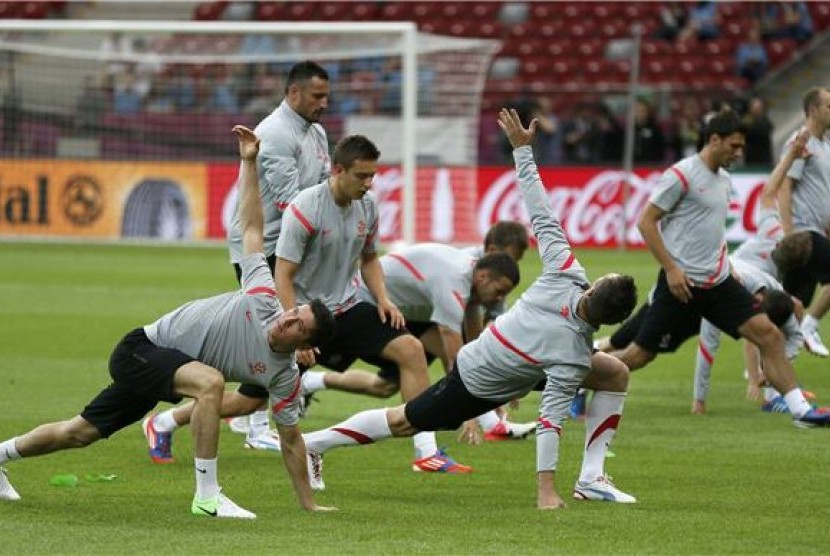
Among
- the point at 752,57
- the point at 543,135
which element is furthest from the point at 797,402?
the point at 752,57

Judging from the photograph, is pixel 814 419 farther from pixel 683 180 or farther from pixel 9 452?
pixel 9 452

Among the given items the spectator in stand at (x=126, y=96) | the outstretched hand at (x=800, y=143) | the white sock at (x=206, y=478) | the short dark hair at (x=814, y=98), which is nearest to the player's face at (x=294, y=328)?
the white sock at (x=206, y=478)

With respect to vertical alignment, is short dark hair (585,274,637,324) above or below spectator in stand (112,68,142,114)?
below

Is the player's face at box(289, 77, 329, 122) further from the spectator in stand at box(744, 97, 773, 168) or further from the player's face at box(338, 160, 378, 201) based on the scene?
the spectator in stand at box(744, 97, 773, 168)

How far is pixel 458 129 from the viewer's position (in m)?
27.4

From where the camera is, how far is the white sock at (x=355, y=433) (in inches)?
374

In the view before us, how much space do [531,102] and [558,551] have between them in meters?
22.2

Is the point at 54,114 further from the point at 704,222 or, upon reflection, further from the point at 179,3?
the point at 704,222

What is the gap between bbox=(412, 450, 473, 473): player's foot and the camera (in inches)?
405

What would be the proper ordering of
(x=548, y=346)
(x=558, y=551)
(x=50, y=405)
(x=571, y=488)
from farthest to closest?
(x=50, y=405) → (x=571, y=488) → (x=548, y=346) → (x=558, y=551)

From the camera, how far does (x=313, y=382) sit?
12.3 metres

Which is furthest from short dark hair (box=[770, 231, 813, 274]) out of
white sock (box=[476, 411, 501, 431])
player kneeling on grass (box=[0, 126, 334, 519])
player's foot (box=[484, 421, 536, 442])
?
player kneeling on grass (box=[0, 126, 334, 519])

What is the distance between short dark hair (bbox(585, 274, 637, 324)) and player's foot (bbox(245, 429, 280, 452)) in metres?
3.30

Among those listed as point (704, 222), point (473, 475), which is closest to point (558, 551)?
point (473, 475)
